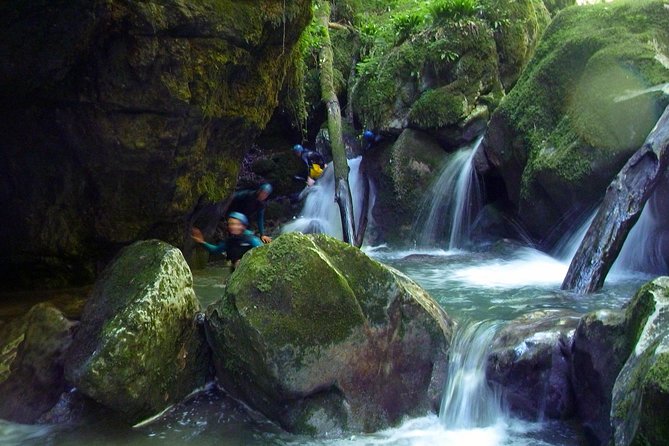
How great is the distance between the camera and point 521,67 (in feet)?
42.5

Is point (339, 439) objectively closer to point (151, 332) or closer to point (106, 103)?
point (151, 332)

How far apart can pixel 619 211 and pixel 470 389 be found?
3046 mm

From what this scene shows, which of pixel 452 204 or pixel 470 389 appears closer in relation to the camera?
pixel 470 389

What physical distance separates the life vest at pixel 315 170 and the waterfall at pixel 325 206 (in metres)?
0.58

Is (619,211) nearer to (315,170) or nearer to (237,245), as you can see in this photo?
(237,245)

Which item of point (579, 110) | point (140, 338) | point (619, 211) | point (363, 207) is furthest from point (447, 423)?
point (363, 207)

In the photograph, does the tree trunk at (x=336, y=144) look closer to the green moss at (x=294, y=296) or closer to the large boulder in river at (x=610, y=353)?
the green moss at (x=294, y=296)

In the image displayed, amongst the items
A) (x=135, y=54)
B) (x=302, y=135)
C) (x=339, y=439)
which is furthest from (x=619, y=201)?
(x=302, y=135)

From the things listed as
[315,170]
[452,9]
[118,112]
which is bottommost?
[315,170]

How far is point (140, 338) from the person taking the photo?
15.7ft

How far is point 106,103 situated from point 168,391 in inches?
118

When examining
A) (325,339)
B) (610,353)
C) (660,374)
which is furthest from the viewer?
(325,339)

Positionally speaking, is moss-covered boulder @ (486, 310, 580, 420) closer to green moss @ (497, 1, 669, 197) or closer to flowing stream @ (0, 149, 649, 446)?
flowing stream @ (0, 149, 649, 446)

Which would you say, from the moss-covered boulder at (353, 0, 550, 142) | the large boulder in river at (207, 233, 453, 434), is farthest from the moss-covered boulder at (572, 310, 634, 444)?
the moss-covered boulder at (353, 0, 550, 142)
